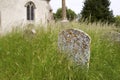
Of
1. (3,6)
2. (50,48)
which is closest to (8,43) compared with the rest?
(50,48)

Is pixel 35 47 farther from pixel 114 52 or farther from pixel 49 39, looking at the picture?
pixel 114 52

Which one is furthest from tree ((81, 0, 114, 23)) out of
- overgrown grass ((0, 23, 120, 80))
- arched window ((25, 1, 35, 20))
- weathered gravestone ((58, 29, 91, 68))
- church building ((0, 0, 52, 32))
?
weathered gravestone ((58, 29, 91, 68))

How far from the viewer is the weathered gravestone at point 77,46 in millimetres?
5312

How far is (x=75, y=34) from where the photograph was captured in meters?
5.45

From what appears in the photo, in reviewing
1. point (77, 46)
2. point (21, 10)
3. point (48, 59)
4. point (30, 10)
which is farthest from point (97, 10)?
point (48, 59)

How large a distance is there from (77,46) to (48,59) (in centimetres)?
57

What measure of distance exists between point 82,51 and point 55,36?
1334mm

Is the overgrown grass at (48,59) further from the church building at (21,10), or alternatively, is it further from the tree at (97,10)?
the tree at (97,10)

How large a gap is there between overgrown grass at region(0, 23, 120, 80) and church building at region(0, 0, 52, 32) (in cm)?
1560

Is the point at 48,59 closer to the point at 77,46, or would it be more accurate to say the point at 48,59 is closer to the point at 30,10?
the point at 77,46

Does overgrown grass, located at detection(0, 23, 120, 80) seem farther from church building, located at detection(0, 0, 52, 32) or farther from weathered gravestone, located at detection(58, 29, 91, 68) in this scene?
church building, located at detection(0, 0, 52, 32)

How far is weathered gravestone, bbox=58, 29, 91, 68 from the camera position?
17.4 feet

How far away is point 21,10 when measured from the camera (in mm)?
26047

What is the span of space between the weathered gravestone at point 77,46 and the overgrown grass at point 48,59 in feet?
0.54
